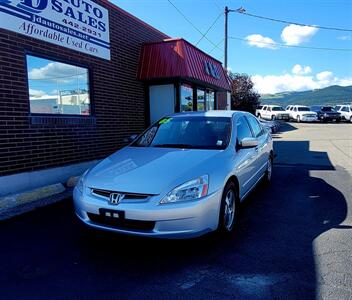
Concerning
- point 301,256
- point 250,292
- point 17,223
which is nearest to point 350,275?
point 301,256

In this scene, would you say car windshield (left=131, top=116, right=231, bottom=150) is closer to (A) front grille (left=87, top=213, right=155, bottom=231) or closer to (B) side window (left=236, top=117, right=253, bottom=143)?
(B) side window (left=236, top=117, right=253, bottom=143)

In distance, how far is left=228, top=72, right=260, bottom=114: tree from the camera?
31.7 m

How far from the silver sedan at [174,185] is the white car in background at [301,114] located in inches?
1299

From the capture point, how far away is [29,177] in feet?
21.5

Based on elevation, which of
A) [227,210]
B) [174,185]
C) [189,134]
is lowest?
[227,210]

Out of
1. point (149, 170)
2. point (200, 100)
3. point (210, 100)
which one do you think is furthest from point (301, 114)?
point (149, 170)

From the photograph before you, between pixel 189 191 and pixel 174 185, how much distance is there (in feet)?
0.57

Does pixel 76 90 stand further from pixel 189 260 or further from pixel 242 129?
pixel 189 260

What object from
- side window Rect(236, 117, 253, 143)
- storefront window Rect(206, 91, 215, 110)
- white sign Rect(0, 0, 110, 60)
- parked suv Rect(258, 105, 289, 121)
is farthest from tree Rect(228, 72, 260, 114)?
side window Rect(236, 117, 253, 143)

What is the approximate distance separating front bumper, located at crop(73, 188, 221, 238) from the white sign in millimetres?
4401

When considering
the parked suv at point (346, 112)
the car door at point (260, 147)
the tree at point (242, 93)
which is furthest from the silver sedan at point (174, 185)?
the parked suv at point (346, 112)

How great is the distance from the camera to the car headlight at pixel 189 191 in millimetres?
3582

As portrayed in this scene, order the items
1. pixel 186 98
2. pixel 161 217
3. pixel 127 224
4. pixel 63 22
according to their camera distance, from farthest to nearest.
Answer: pixel 186 98, pixel 63 22, pixel 127 224, pixel 161 217

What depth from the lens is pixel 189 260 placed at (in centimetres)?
367
